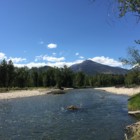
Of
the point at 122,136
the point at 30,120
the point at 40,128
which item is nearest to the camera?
the point at 122,136

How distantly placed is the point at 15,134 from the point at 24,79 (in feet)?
460

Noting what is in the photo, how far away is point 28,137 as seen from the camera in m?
30.4

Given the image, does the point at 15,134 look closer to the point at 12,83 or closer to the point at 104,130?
the point at 104,130

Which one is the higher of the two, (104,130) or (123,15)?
(123,15)

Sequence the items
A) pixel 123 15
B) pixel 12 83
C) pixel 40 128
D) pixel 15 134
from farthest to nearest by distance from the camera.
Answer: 1. pixel 12 83
2. pixel 40 128
3. pixel 15 134
4. pixel 123 15

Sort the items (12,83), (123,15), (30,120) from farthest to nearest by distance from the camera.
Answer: (12,83), (30,120), (123,15)

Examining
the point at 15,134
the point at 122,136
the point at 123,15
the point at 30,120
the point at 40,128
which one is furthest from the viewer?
the point at 30,120

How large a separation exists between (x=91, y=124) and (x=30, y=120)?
9.31 metres

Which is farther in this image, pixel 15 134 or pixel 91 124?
pixel 91 124

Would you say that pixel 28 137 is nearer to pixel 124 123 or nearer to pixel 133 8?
pixel 124 123

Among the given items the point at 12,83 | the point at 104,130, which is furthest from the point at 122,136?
the point at 12,83

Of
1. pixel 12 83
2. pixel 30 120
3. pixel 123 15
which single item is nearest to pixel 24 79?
pixel 12 83

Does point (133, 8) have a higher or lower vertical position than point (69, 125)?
higher

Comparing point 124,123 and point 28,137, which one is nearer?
point 28,137
